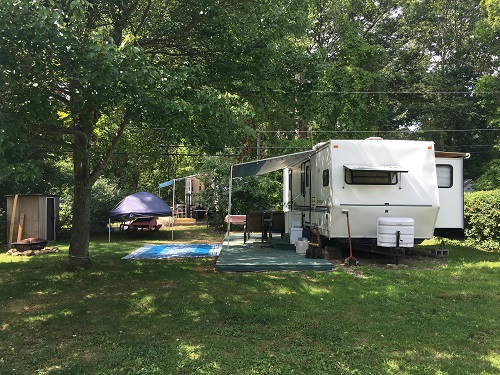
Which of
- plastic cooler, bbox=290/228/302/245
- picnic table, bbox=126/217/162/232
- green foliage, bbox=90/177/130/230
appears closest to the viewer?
plastic cooler, bbox=290/228/302/245

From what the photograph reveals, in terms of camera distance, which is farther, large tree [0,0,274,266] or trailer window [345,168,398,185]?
trailer window [345,168,398,185]

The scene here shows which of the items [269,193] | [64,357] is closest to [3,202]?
[269,193]

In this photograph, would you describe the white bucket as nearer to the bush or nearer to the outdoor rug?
the outdoor rug

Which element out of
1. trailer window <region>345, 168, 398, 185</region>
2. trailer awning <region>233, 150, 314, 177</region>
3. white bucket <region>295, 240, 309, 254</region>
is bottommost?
white bucket <region>295, 240, 309, 254</region>

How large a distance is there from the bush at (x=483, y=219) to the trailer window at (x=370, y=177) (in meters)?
3.51

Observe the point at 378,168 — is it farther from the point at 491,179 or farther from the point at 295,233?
the point at 491,179

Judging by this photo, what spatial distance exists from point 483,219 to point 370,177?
4.15m

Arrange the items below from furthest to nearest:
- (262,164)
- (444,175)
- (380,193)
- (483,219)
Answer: (483,219) → (262,164) → (444,175) → (380,193)

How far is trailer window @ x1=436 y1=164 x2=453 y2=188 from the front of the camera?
9805 mm

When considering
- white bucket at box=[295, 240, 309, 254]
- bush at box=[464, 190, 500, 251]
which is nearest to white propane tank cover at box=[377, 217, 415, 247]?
white bucket at box=[295, 240, 309, 254]

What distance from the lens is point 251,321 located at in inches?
190

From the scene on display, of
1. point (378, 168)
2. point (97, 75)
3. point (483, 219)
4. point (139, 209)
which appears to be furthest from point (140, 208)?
point (483, 219)

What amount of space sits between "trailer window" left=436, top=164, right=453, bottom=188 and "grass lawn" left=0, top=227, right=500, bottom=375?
2.38 m

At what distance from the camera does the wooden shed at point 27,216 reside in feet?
41.7
